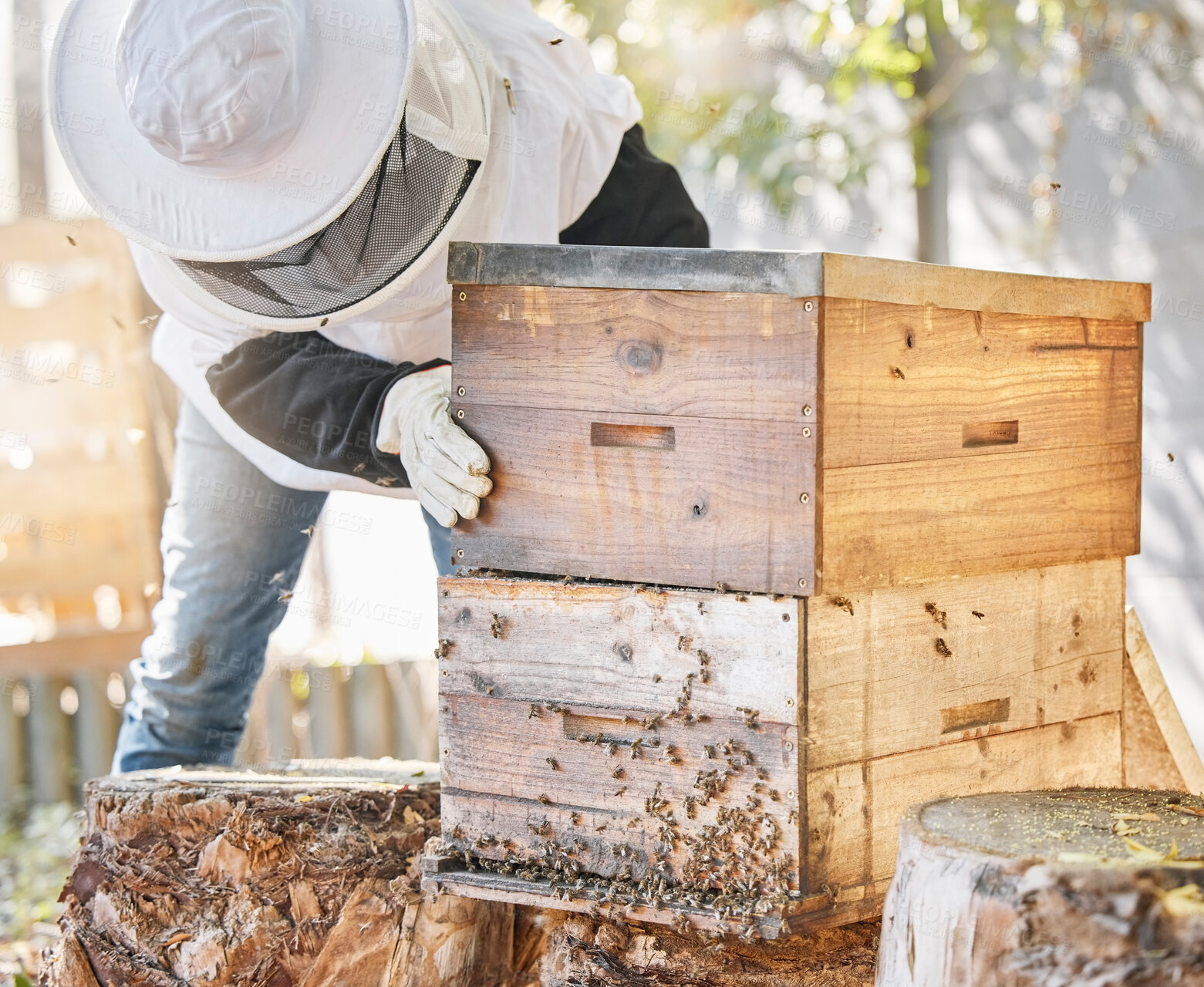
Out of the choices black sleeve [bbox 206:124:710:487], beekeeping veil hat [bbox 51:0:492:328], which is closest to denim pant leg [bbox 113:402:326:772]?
black sleeve [bbox 206:124:710:487]

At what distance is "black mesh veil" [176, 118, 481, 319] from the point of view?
6.23 feet

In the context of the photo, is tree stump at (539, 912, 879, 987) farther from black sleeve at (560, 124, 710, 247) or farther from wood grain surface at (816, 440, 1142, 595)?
black sleeve at (560, 124, 710, 247)

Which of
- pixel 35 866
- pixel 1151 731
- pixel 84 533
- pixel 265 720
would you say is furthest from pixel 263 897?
pixel 84 533

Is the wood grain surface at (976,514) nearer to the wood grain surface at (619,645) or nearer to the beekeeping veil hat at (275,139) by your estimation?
the wood grain surface at (619,645)

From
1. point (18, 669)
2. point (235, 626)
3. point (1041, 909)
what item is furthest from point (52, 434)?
point (1041, 909)

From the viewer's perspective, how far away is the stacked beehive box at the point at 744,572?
158cm

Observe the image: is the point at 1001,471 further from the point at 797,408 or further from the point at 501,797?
the point at 501,797

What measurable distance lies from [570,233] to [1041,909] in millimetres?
1666

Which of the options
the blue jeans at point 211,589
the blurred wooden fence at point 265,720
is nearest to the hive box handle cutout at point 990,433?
the blue jeans at point 211,589

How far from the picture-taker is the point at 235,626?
8.76 feet

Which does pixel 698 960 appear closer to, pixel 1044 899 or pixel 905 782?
pixel 905 782

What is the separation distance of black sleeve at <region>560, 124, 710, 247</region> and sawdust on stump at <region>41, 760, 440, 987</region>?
45.1 inches

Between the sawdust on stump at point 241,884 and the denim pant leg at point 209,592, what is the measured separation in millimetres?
327

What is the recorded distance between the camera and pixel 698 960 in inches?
70.7
